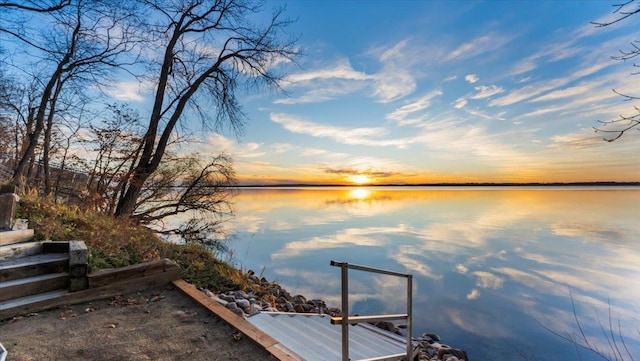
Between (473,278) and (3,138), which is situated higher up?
(3,138)

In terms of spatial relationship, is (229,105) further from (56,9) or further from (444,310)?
(444,310)

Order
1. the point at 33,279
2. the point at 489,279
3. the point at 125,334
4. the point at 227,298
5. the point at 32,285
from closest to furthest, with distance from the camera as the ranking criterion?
the point at 125,334, the point at 32,285, the point at 33,279, the point at 227,298, the point at 489,279

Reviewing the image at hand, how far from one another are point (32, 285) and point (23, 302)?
33cm

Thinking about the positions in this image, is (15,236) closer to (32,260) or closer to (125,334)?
(32,260)

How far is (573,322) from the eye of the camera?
9500mm

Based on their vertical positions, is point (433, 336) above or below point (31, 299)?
below

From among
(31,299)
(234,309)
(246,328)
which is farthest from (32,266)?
(246,328)

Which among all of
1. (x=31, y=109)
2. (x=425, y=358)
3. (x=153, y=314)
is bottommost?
(x=425, y=358)

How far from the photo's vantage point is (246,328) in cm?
367

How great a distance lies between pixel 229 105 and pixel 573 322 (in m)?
13.9

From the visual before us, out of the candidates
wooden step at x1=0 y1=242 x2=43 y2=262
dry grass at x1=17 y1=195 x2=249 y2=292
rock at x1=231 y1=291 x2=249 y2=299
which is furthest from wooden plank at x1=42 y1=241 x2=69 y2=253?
rock at x1=231 y1=291 x2=249 y2=299

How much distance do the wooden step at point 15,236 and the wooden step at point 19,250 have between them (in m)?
0.16

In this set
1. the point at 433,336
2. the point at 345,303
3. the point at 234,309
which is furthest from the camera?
the point at 433,336

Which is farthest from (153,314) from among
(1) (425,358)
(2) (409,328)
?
(1) (425,358)
